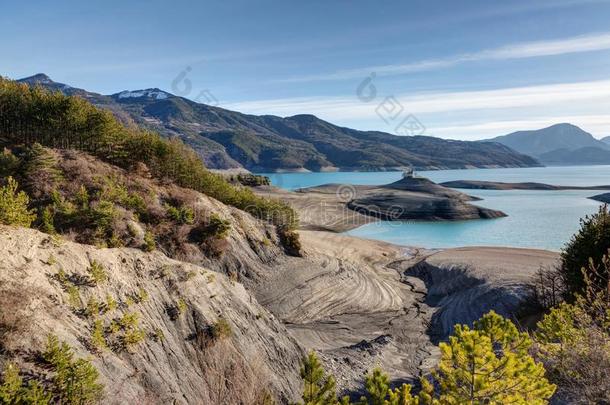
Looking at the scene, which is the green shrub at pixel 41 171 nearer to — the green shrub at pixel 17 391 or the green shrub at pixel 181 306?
the green shrub at pixel 181 306

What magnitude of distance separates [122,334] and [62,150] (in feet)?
51.9

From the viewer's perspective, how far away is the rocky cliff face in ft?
36.0

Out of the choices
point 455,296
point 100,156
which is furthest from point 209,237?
point 455,296

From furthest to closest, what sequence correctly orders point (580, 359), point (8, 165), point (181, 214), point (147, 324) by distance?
point (181, 214)
point (8, 165)
point (147, 324)
point (580, 359)

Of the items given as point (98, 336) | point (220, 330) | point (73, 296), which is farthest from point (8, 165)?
point (220, 330)

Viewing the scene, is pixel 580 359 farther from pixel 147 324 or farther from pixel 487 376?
pixel 147 324

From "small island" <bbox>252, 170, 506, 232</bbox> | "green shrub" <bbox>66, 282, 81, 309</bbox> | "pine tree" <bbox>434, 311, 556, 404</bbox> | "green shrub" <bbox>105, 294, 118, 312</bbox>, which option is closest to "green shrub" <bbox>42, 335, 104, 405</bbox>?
"green shrub" <bbox>66, 282, 81, 309</bbox>

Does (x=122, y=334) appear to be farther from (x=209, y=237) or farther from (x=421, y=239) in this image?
(x=421, y=239)

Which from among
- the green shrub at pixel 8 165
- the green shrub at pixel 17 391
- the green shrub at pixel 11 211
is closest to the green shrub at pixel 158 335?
the green shrub at pixel 17 391

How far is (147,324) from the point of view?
1433 cm

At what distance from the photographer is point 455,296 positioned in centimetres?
3600

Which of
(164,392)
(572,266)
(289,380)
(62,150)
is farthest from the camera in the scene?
(572,266)

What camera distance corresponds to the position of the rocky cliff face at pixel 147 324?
11.0 metres

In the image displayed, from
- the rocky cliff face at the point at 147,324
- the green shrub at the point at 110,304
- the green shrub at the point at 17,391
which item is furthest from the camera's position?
the green shrub at the point at 110,304
